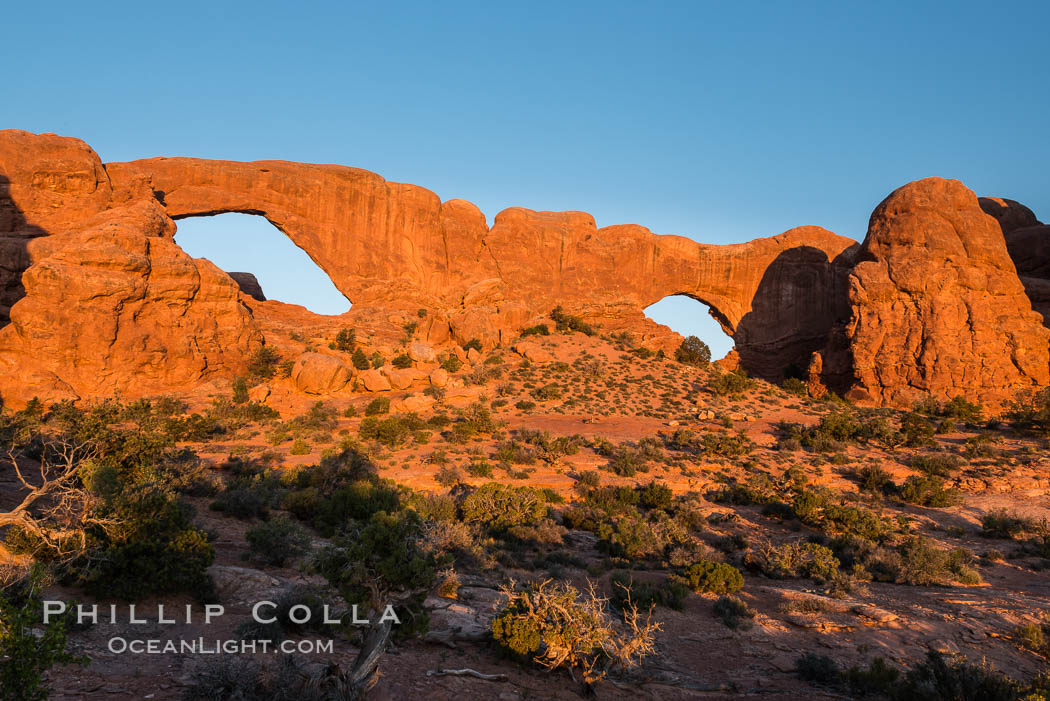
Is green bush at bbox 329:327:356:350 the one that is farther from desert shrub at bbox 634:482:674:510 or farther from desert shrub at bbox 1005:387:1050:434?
desert shrub at bbox 1005:387:1050:434

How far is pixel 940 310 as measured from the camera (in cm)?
3238

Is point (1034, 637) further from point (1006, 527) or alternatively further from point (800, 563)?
point (1006, 527)

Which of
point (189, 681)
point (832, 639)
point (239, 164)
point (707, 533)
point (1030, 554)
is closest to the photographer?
point (189, 681)

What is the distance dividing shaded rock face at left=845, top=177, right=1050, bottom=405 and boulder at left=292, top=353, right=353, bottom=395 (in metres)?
31.7

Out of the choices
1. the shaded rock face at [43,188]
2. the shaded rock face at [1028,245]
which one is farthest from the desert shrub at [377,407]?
the shaded rock face at [1028,245]

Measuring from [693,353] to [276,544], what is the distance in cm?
3589

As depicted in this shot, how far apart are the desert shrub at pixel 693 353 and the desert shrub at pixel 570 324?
22.5 feet

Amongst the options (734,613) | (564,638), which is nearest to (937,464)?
(734,613)

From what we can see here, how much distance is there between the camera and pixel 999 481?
59.3 feet

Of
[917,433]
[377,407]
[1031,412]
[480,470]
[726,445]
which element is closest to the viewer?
[480,470]

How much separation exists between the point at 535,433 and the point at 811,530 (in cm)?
1166

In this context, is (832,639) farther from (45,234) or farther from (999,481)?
(45,234)

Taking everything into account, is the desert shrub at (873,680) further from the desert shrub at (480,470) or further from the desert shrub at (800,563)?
the desert shrub at (480,470)

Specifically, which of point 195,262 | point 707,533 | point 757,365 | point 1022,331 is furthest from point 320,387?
point 1022,331
